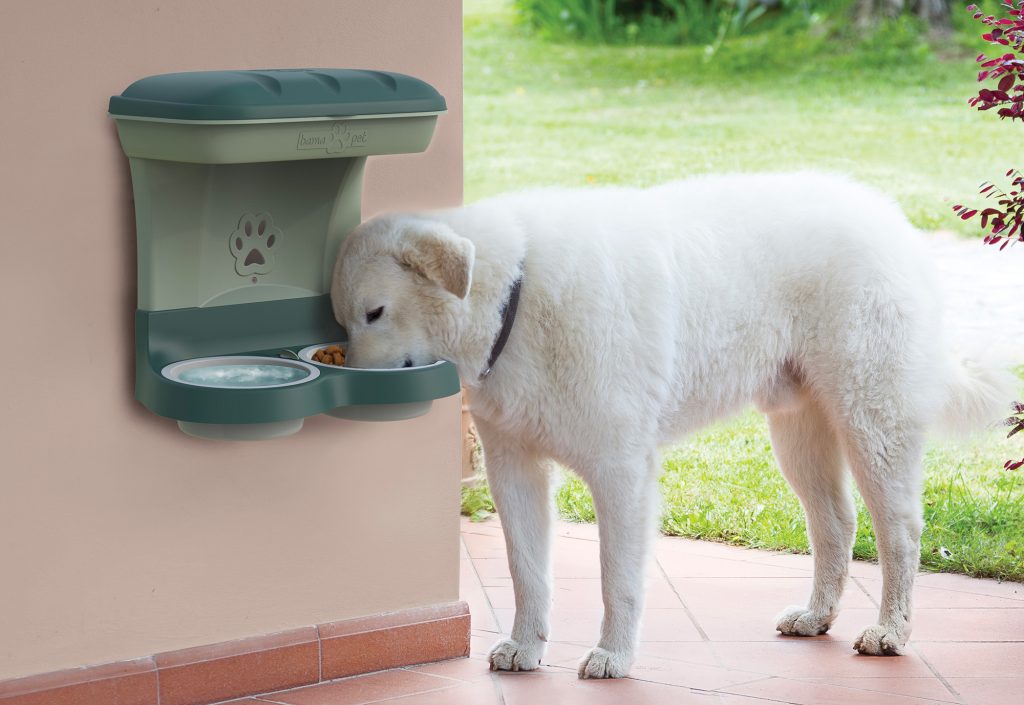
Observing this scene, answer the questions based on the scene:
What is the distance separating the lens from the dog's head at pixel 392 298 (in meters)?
3.37

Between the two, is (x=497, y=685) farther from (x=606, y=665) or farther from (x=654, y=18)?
(x=654, y=18)

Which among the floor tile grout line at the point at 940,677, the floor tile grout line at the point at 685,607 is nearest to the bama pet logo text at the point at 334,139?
the floor tile grout line at the point at 685,607

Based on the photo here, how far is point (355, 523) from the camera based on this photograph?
12.2 feet

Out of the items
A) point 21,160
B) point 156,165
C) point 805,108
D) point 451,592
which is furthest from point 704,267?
point 805,108

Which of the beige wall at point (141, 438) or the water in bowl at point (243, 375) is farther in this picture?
the water in bowl at point (243, 375)

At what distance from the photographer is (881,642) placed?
398 centimetres

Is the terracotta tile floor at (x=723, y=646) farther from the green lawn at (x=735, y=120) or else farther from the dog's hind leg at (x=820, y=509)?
the green lawn at (x=735, y=120)

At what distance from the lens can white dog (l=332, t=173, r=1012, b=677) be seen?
3.43 m

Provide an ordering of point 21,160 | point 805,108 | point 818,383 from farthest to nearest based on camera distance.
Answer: point 805,108, point 818,383, point 21,160

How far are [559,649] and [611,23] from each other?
12.3m

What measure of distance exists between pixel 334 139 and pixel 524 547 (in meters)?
1.35

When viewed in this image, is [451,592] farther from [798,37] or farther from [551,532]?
[798,37]

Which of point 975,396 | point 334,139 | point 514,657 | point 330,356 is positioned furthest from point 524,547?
point 975,396

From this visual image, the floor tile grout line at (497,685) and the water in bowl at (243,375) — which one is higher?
the water in bowl at (243,375)
